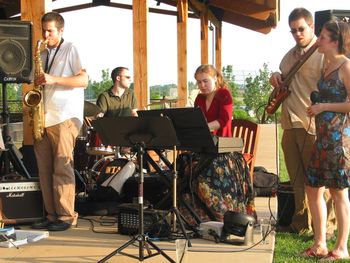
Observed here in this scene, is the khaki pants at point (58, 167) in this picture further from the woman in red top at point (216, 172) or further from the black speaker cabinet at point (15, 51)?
the woman in red top at point (216, 172)

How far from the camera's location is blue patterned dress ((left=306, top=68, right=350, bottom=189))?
13.4 ft

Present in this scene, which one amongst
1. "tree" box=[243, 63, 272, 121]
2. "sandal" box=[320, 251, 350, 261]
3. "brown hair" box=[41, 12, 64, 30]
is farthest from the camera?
"tree" box=[243, 63, 272, 121]

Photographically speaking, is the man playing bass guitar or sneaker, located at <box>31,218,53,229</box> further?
sneaker, located at <box>31,218,53,229</box>

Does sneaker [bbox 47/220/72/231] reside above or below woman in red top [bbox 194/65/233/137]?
below

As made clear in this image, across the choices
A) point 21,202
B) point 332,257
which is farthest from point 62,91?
point 332,257

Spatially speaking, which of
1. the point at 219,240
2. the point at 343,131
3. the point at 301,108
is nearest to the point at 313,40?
the point at 301,108

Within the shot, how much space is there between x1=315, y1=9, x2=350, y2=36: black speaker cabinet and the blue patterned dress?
36.6 inches

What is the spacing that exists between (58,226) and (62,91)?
1.19 m

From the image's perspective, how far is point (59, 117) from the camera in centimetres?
514

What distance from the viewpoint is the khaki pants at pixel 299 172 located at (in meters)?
4.97

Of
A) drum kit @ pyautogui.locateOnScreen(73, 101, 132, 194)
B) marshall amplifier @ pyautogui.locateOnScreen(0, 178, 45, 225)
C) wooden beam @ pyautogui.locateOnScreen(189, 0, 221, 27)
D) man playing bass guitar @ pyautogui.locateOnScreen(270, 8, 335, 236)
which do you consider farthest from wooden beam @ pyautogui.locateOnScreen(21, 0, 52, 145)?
wooden beam @ pyautogui.locateOnScreen(189, 0, 221, 27)

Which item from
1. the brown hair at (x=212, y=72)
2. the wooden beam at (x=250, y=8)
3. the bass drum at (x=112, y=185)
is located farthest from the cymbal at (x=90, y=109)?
the wooden beam at (x=250, y=8)

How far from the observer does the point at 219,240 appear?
4.74 metres

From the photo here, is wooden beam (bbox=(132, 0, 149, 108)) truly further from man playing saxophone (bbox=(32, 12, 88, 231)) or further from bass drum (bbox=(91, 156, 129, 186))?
man playing saxophone (bbox=(32, 12, 88, 231))
